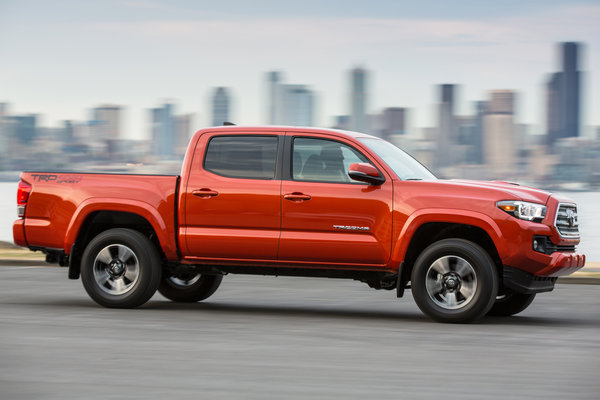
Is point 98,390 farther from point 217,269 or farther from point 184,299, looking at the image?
point 184,299

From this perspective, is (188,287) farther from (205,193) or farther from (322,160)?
(322,160)

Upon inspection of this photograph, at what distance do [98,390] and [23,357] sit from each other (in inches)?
58.4

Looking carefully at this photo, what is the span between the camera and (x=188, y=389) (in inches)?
243

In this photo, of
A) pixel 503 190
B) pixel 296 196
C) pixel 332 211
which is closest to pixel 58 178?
pixel 296 196

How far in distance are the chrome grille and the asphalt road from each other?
0.88 metres

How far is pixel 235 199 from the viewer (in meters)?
10.1

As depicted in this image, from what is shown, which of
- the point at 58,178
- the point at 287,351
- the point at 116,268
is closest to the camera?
the point at 287,351

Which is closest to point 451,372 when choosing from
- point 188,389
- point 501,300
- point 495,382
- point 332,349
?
point 495,382

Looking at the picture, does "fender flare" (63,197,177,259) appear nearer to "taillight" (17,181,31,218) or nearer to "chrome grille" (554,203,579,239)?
"taillight" (17,181,31,218)

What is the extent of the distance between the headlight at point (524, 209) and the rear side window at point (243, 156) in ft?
7.40

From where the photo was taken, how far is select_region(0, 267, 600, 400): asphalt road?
6258 mm

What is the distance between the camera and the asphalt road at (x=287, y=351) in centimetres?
626

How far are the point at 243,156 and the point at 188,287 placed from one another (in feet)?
6.90

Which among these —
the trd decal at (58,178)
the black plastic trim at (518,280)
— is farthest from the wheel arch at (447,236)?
the trd decal at (58,178)
